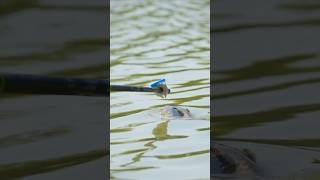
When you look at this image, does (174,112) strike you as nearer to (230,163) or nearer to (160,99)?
(160,99)

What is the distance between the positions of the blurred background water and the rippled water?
144mm

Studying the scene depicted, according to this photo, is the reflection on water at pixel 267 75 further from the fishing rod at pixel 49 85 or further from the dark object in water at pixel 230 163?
the fishing rod at pixel 49 85

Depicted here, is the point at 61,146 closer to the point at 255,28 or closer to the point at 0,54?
the point at 0,54

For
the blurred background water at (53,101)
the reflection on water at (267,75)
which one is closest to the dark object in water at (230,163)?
the reflection on water at (267,75)

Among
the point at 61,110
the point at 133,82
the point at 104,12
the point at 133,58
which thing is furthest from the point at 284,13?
the point at 133,58

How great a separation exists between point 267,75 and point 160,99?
43cm

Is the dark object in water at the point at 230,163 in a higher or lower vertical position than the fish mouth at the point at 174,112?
lower

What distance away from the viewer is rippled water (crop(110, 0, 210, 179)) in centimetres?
118

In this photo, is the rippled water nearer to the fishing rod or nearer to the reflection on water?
the reflection on water

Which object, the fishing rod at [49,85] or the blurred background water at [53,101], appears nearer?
the fishing rod at [49,85]

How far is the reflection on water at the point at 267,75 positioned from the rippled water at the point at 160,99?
127mm

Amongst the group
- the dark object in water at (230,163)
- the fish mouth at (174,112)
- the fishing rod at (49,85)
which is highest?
the fishing rod at (49,85)

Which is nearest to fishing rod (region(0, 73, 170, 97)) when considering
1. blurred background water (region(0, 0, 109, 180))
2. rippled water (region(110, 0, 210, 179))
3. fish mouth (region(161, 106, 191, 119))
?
blurred background water (region(0, 0, 109, 180))

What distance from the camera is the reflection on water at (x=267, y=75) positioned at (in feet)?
3.82
